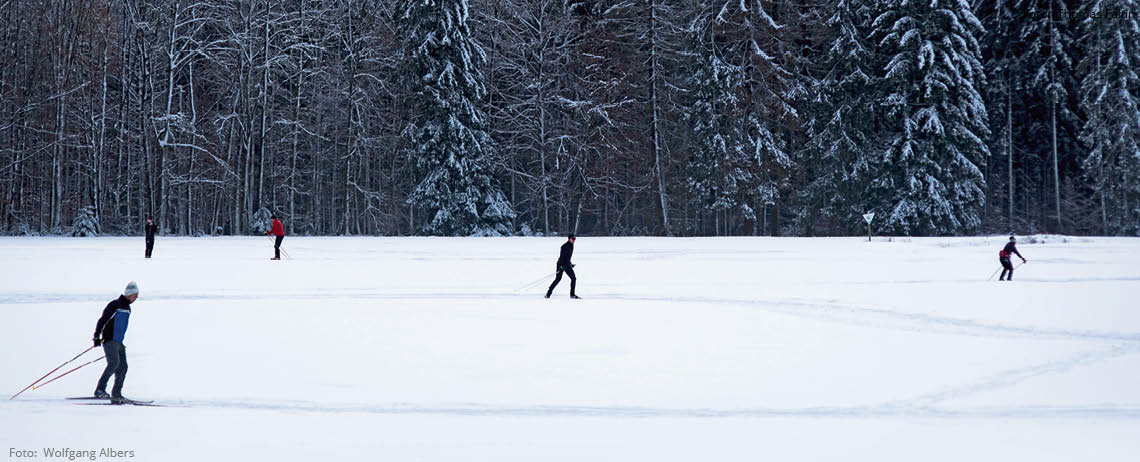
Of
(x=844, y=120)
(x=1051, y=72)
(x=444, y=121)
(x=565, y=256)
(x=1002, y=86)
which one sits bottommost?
(x=565, y=256)

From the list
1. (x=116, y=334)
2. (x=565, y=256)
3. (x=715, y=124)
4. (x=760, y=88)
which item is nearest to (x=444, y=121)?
(x=715, y=124)

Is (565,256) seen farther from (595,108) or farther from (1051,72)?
Answer: (1051,72)

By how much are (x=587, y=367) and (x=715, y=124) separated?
108 feet

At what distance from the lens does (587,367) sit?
11.6 m

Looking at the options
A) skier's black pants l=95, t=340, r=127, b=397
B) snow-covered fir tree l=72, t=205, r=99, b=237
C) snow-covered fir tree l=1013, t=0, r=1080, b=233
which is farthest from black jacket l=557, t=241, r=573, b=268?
snow-covered fir tree l=1013, t=0, r=1080, b=233

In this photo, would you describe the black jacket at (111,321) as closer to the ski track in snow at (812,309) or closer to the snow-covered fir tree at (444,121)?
the ski track in snow at (812,309)

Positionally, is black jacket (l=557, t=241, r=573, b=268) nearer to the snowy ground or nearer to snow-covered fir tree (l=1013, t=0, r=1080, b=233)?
the snowy ground

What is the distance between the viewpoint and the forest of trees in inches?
1582

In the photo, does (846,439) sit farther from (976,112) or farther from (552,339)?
(976,112)

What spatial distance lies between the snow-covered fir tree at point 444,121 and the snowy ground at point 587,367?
16839 millimetres

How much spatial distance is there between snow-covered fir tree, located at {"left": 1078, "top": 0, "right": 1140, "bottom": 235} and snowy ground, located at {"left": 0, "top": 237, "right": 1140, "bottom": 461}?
19704 millimetres

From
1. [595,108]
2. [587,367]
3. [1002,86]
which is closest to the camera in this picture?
[587,367]

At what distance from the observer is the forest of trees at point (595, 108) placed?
4019 centimetres

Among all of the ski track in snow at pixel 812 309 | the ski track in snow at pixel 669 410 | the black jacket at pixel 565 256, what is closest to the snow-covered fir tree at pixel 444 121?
the ski track in snow at pixel 812 309
